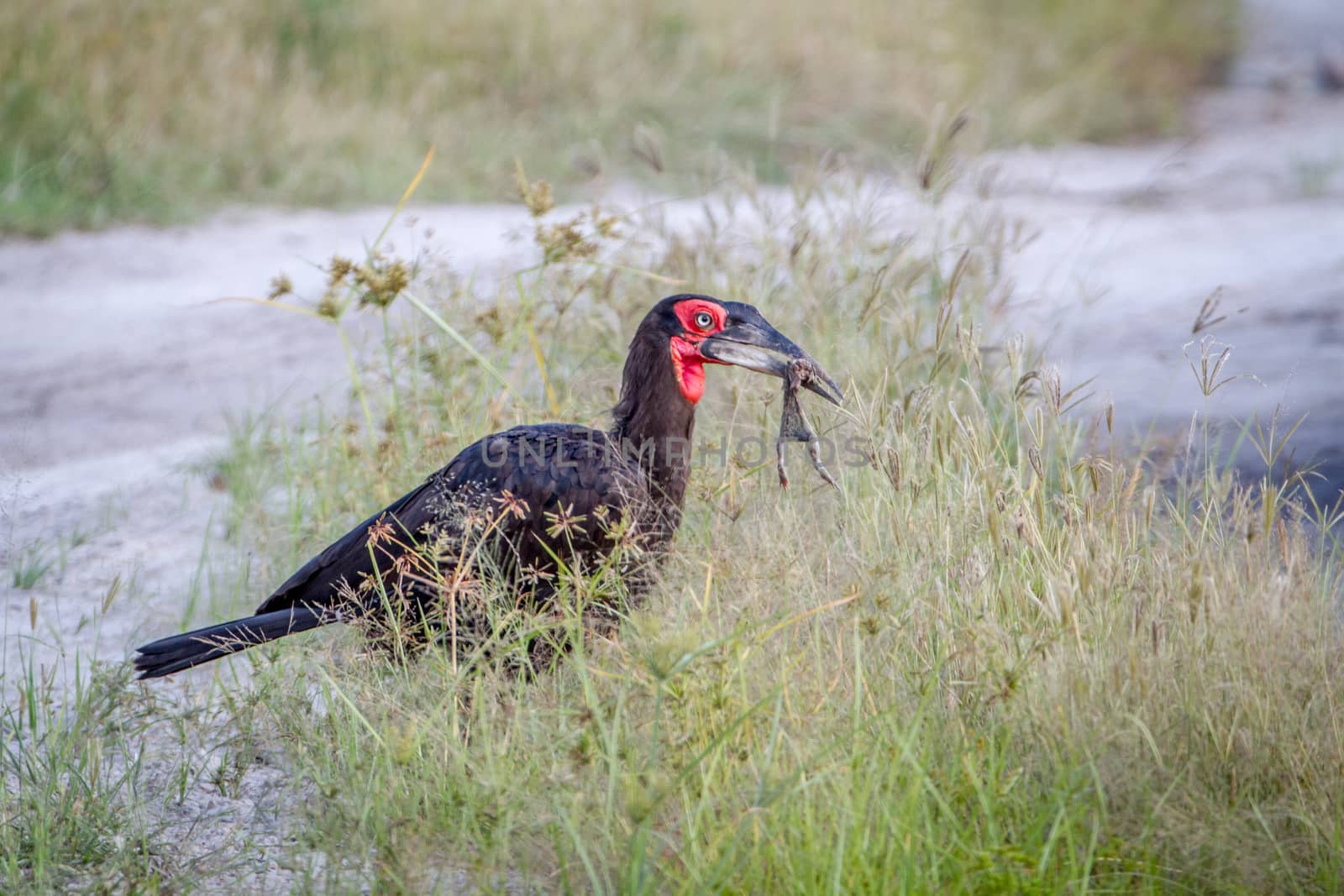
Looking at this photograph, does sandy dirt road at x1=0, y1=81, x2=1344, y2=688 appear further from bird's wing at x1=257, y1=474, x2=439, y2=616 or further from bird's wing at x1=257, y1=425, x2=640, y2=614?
bird's wing at x1=257, y1=425, x2=640, y2=614

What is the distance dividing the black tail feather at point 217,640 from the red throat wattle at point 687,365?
3.32 ft

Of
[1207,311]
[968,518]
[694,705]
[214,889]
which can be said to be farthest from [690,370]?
[214,889]

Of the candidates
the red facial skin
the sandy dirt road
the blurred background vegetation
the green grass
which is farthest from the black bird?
the blurred background vegetation

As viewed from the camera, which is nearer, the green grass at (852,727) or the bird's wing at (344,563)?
the green grass at (852,727)

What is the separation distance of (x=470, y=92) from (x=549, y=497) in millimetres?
6958

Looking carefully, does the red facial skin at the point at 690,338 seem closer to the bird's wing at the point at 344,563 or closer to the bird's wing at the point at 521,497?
the bird's wing at the point at 521,497

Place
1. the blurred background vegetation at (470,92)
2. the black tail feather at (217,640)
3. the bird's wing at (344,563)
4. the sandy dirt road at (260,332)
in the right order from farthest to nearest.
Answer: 1. the blurred background vegetation at (470,92)
2. the sandy dirt road at (260,332)
3. the bird's wing at (344,563)
4. the black tail feather at (217,640)

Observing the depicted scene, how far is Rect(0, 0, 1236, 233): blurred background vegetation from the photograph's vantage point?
7.79 metres

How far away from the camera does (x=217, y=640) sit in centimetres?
304

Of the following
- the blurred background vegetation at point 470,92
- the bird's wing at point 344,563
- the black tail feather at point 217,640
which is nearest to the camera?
the black tail feather at point 217,640

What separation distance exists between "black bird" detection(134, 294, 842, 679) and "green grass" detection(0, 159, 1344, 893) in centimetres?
13

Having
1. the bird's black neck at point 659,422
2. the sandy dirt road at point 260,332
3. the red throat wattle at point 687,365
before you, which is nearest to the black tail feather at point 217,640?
the sandy dirt road at point 260,332

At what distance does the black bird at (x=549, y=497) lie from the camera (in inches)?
119

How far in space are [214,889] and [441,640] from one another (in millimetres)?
730
